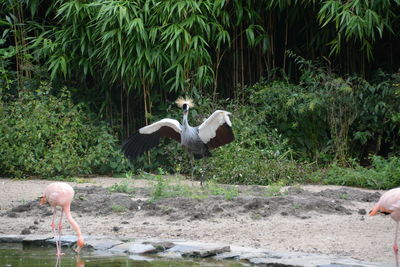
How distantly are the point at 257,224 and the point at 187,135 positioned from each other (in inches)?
119

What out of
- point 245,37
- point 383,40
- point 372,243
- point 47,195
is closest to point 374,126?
point 383,40

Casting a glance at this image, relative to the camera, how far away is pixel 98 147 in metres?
10.4

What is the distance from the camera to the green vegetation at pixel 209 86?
32.4 feet

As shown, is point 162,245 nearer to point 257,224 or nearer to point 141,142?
point 257,224

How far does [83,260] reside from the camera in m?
5.43

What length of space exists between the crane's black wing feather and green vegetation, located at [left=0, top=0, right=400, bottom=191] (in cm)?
32

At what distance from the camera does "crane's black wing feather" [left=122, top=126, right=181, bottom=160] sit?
935 centimetres

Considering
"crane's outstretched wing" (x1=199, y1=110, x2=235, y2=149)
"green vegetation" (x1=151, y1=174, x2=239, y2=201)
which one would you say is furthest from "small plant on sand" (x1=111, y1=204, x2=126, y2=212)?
"crane's outstretched wing" (x1=199, y1=110, x2=235, y2=149)

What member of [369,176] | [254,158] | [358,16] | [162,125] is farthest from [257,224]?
[358,16]

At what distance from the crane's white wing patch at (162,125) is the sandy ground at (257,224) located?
1.89 metres

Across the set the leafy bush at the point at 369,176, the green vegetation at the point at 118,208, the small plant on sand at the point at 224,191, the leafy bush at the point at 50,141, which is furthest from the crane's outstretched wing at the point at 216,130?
the green vegetation at the point at 118,208

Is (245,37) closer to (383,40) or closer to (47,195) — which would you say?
(383,40)

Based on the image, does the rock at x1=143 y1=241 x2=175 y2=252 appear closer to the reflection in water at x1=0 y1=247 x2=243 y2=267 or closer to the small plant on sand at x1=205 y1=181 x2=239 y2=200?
the reflection in water at x1=0 y1=247 x2=243 y2=267

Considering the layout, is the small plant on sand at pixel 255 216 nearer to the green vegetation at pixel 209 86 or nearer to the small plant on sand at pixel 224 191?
the small plant on sand at pixel 224 191
